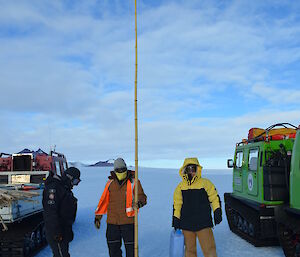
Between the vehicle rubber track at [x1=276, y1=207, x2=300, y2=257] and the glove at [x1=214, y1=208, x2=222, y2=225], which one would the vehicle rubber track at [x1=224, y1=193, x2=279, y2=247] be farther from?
the glove at [x1=214, y1=208, x2=222, y2=225]

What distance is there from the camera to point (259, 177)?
8008mm

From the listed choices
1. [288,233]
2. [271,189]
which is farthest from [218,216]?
[271,189]

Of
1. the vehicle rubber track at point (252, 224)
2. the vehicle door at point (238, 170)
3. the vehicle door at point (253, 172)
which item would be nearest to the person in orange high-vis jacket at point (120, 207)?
the vehicle rubber track at point (252, 224)

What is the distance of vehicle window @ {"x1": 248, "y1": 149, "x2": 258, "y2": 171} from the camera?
332 inches

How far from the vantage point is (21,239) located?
7.32 m

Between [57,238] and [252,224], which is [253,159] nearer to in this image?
[252,224]

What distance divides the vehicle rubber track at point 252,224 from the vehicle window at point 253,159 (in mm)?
938

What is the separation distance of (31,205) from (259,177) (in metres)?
5.00

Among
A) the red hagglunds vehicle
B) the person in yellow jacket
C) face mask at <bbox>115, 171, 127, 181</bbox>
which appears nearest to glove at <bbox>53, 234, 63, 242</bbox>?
the red hagglunds vehicle

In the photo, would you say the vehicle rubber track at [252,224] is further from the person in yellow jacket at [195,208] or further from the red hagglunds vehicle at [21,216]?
the red hagglunds vehicle at [21,216]

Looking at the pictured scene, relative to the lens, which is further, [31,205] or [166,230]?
[166,230]

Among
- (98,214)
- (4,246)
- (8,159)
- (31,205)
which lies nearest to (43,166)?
(8,159)

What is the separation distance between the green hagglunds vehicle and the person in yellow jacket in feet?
5.76

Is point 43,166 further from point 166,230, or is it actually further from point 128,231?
point 128,231
